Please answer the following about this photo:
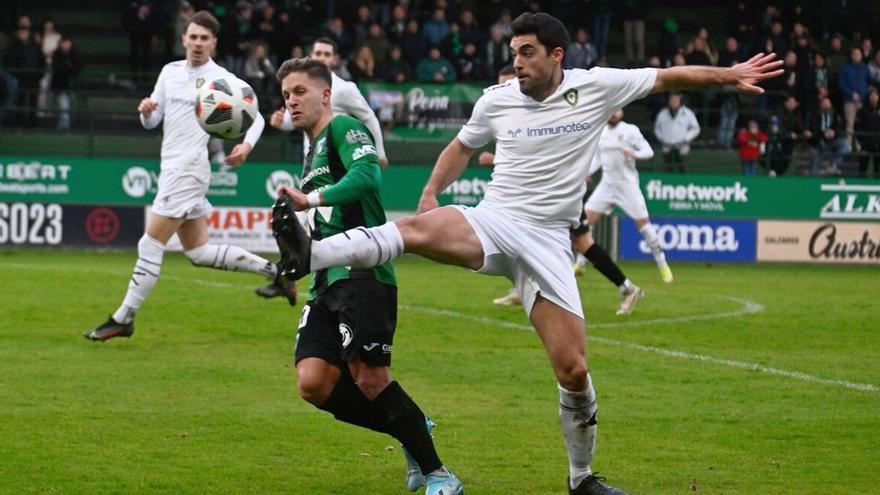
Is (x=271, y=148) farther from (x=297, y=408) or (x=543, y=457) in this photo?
(x=543, y=457)

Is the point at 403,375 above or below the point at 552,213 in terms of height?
below

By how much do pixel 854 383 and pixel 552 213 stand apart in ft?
16.7

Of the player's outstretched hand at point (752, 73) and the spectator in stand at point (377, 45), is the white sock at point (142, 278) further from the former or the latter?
the spectator in stand at point (377, 45)

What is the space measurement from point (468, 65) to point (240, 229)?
689cm

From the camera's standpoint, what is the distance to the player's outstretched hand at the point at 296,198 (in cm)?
669

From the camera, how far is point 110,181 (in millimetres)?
24547

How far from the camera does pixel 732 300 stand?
18.5 m

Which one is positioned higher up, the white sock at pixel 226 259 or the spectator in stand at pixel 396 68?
the spectator in stand at pixel 396 68

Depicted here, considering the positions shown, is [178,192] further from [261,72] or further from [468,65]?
[468,65]

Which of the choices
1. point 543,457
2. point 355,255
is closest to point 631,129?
point 543,457

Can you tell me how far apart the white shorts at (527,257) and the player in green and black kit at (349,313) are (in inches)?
21.4

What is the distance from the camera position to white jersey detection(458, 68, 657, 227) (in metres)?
7.47

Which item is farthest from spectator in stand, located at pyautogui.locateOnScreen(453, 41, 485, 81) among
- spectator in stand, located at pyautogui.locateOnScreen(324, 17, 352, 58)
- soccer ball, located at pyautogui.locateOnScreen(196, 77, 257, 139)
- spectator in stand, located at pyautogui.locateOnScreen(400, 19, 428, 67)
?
soccer ball, located at pyautogui.locateOnScreen(196, 77, 257, 139)

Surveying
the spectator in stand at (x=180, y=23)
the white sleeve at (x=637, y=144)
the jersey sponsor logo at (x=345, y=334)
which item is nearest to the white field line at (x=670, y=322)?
the white sleeve at (x=637, y=144)
